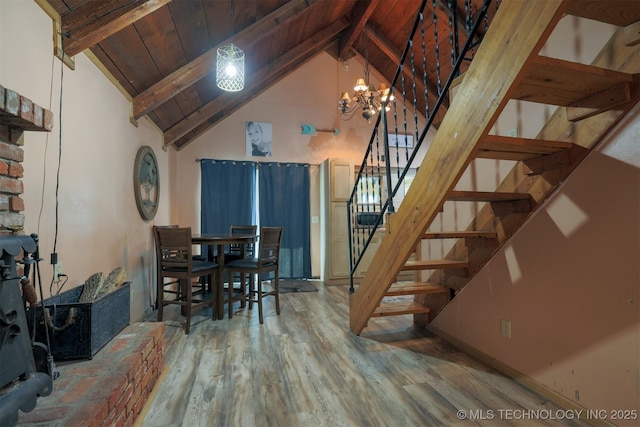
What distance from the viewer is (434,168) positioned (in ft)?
5.17

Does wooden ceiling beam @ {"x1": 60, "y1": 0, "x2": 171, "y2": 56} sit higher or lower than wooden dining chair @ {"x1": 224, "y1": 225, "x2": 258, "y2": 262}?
higher

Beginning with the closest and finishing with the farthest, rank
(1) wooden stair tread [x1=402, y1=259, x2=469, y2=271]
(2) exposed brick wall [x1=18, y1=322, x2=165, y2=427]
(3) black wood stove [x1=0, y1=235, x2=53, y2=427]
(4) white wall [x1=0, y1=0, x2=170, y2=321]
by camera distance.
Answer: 1. (3) black wood stove [x1=0, y1=235, x2=53, y2=427]
2. (2) exposed brick wall [x1=18, y1=322, x2=165, y2=427]
3. (4) white wall [x1=0, y1=0, x2=170, y2=321]
4. (1) wooden stair tread [x1=402, y1=259, x2=469, y2=271]

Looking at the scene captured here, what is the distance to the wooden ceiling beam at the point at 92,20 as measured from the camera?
171 cm

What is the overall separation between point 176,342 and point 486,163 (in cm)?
302

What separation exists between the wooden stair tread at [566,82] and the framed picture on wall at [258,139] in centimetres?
430

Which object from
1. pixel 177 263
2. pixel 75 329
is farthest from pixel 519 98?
pixel 177 263

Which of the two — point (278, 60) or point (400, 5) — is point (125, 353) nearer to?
point (278, 60)

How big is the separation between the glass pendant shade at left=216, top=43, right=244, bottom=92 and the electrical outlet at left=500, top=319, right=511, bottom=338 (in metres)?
2.74

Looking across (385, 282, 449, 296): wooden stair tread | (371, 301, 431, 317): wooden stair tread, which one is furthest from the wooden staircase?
(371, 301, 431, 317): wooden stair tread

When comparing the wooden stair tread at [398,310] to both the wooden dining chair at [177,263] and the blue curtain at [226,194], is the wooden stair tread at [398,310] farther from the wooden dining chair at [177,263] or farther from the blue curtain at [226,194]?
the blue curtain at [226,194]

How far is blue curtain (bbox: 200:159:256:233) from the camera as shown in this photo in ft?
15.8

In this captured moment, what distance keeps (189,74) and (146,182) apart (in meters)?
1.31

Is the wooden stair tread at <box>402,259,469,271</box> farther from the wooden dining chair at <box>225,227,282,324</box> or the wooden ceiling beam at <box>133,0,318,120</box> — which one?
the wooden ceiling beam at <box>133,0,318,120</box>

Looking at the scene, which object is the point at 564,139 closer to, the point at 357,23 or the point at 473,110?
the point at 473,110
